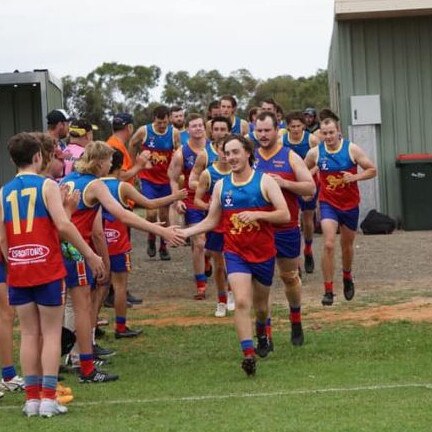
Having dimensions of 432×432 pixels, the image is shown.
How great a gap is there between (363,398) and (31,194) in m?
2.67

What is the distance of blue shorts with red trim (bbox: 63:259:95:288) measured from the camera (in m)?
9.09

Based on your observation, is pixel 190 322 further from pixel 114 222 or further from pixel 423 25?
pixel 423 25

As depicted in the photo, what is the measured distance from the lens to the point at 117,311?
37.9ft

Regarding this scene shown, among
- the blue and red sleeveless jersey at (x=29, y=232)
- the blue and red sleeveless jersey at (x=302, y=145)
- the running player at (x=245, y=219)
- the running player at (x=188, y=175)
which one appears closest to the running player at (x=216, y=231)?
the running player at (x=188, y=175)

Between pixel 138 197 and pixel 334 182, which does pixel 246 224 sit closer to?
pixel 138 197

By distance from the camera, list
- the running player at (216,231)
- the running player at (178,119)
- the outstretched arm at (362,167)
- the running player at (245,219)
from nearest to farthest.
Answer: the running player at (245,219)
the running player at (216,231)
the outstretched arm at (362,167)
the running player at (178,119)

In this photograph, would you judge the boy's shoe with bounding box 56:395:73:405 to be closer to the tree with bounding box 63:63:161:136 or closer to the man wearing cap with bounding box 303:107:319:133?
the man wearing cap with bounding box 303:107:319:133

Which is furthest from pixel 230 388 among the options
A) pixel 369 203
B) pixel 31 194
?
pixel 369 203

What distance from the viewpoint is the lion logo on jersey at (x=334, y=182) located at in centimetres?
1287

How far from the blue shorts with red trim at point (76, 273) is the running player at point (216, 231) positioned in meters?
3.16

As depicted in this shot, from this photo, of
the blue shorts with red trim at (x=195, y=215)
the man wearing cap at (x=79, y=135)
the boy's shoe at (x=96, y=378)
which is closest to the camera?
the boy's shoe at (x=96, y=378)

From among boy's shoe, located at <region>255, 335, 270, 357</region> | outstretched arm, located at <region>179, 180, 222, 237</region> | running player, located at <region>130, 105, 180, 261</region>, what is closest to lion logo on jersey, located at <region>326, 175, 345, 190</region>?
boy's shoe, located at <region>255, 335, 270, 357</region>

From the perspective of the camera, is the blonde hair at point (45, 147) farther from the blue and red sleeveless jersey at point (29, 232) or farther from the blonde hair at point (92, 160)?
the blonde hair at point (92, 160)

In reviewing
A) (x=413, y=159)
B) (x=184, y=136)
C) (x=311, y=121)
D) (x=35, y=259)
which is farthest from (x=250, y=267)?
(x=413, y=159)
